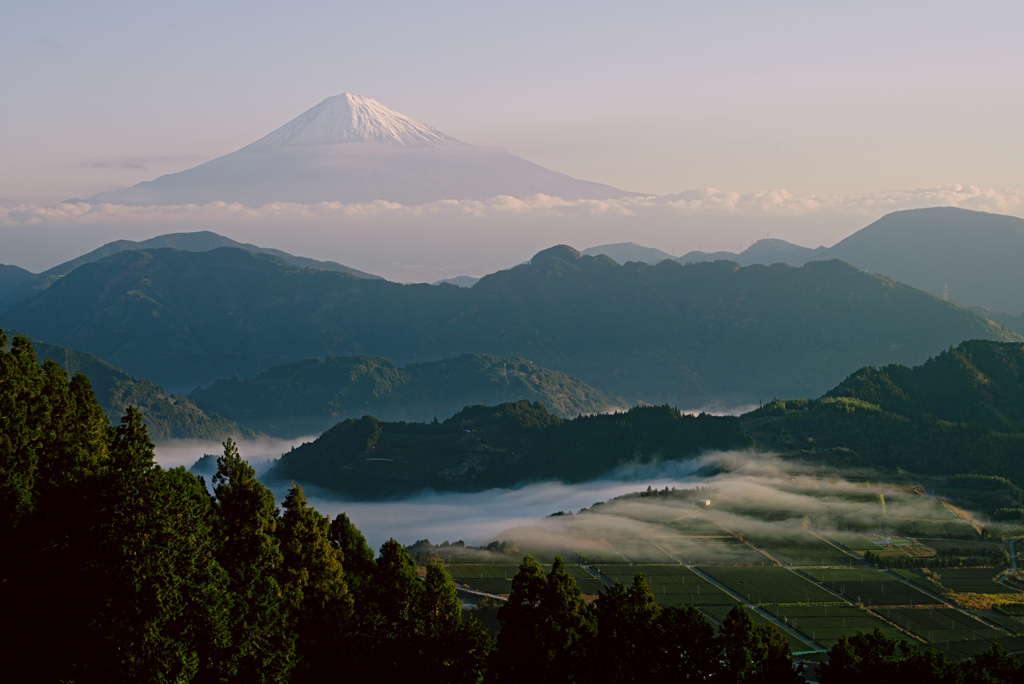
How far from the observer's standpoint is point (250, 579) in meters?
42.9

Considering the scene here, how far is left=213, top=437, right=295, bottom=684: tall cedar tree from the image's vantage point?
136ft

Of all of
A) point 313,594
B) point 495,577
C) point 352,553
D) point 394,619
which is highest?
point 352,553

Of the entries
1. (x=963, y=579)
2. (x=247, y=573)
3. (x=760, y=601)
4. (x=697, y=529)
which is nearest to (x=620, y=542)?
(x=697, y=529)

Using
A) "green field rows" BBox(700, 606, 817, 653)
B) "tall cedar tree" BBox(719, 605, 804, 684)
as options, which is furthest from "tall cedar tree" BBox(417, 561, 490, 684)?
"green field rows" BBox(700, 606, 817, 653)

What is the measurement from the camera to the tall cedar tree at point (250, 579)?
41.4 meters

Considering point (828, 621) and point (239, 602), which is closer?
point (239, 602)

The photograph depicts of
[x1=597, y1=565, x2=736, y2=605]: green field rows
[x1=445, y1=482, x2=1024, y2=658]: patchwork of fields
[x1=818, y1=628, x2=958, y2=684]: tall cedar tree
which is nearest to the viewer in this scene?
[x1=818, y1=628, x2=958, y2=684]: tall cedar tree

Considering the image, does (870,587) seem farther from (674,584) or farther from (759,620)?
(674,584)

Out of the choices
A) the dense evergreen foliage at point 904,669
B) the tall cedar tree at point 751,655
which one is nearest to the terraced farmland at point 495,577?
the dense evergreen foliage at point 904,669

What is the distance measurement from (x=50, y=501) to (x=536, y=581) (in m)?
22.5

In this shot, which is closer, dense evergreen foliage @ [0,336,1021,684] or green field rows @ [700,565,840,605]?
dense evergreen foliage @ [0,336,1021,684]

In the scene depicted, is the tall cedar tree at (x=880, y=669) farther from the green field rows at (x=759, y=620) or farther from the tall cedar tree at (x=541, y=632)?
the green field rows at (x=759, y=620)

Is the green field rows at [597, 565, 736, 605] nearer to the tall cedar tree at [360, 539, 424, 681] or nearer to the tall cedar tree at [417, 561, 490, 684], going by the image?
the tall cedar tree at [417, 561, 490, 684]

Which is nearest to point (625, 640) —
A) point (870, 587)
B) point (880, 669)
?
point (880, 669)
